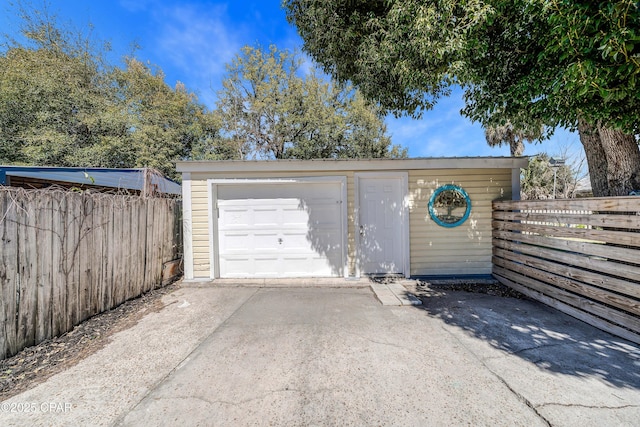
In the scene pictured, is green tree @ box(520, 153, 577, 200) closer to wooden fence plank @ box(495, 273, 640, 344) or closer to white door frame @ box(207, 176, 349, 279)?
wooden fence plank @ box(495, 273, 640, 344)

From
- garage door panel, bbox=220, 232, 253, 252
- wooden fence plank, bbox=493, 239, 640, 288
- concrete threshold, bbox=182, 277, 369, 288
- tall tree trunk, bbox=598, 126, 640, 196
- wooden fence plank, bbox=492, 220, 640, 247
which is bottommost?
concrete threshold, bbox=182, 277, 369, 288

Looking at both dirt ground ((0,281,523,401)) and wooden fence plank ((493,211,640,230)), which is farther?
wooden fence plank ((493,211,640,230))

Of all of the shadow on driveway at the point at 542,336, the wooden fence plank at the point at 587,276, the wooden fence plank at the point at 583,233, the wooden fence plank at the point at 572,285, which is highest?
the wooden fence plank at the point at 583,233

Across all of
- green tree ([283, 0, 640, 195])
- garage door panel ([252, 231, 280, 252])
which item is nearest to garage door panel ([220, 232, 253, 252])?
garage door panel ([252, 231, 280, 252])

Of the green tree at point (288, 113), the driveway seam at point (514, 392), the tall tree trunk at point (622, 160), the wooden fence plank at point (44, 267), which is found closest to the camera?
the driveway seam at point (514, 392)

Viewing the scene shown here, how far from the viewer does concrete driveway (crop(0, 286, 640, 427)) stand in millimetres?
1848

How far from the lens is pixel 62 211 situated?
299 centimetres

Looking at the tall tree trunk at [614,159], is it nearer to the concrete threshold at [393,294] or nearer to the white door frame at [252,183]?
the concrete threshold at [393,294]

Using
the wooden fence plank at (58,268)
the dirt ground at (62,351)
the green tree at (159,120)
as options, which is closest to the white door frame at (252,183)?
the dirt ground at (62,351)

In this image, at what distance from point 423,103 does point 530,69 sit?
187 centimetres

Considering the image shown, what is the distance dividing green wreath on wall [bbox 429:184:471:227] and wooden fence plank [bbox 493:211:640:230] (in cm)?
75

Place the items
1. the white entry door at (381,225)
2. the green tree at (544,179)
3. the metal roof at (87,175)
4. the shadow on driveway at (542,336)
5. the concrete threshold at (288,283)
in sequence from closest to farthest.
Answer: the shadow on driveway at (542,336)
the metal roof at (87,175)
the concrete threshold at (288,283)
the white entry door at (381,225)
the green tree at (544,179)

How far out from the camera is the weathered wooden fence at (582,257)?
2791mm

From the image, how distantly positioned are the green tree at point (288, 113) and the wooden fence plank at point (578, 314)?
397 inches
